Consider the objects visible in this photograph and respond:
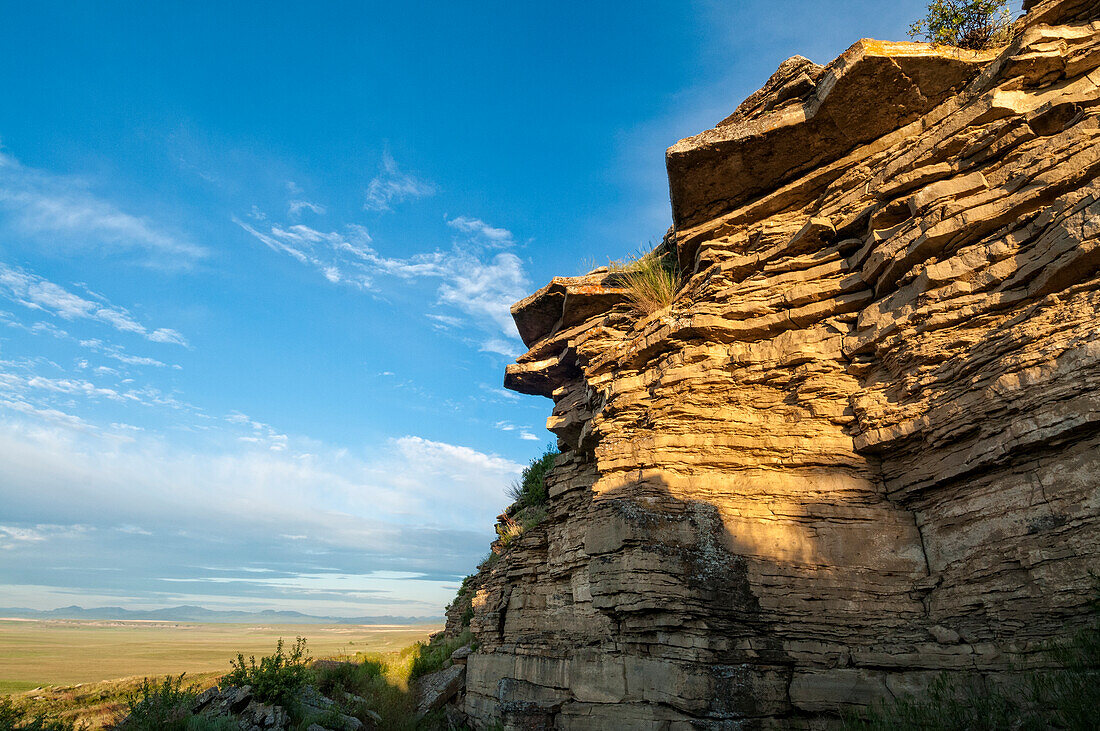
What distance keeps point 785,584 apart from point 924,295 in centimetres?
489

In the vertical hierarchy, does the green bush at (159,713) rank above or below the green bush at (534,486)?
below

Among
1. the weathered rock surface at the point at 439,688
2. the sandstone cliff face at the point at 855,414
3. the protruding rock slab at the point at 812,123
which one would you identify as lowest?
the weathered rock surface at the point at 439,688

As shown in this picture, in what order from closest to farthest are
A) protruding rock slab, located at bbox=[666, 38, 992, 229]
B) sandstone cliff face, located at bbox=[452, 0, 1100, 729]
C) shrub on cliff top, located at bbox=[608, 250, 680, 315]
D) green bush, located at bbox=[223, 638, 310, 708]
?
1. sandstone cliff face, located at bbox=[452, 0, 1100, 729]
2. protruding rock slab, located at bbox=[666, 38, 992, 229]
3. green bush, located at bbox=[223, 638, 310, 708]
4. shrub on cliff top, located at bbox=[608, 250, 680, 315]

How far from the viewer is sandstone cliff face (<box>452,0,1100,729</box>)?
6531mm

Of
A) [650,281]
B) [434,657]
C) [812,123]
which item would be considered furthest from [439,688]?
[812,123]

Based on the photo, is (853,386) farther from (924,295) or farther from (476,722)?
(476,722)

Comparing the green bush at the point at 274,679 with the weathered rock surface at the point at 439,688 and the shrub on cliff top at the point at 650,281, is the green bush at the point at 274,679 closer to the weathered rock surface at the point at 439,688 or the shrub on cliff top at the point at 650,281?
the weathered rock surface at the point at 439,688

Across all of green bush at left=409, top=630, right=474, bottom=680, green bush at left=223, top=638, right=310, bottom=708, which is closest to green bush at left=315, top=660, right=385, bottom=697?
green bush at left=409, top=630, right=474, bottom=680

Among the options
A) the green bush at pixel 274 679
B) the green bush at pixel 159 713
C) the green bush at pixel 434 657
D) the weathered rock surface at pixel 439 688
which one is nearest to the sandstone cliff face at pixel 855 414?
the weathered rock surface at pixel 439 688

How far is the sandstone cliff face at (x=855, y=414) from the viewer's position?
6531mm

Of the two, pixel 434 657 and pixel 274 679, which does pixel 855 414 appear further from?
pixel 434 657

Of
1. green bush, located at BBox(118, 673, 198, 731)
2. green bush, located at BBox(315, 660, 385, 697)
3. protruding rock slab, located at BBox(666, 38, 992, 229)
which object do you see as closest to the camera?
protruding rock slab, located at BBox(666, 38, 992, 229)

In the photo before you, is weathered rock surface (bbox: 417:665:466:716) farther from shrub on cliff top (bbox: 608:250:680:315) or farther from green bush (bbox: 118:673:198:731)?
shrub on cliff top (bbox: 608:250:680:315)

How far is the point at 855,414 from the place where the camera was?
8.65 metres
